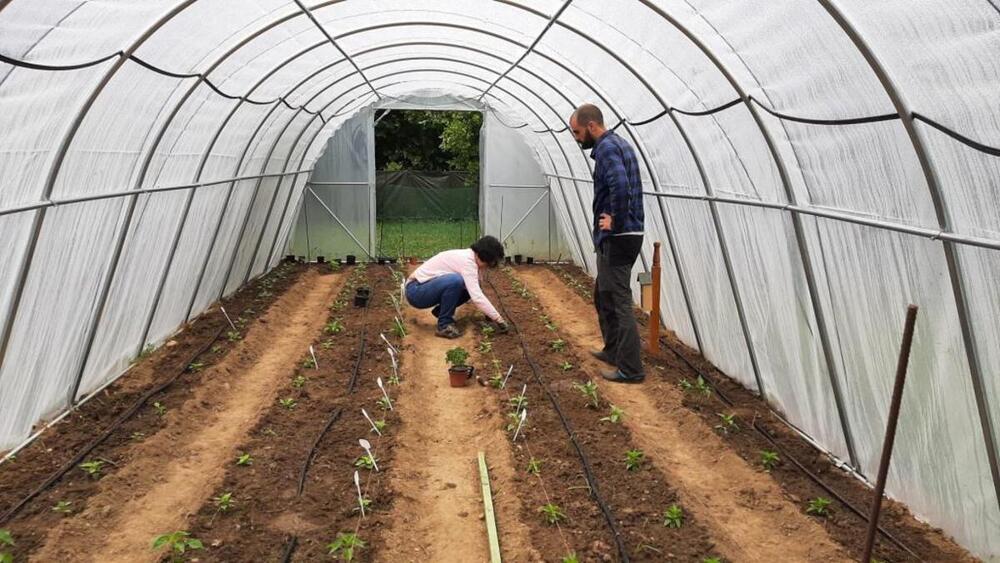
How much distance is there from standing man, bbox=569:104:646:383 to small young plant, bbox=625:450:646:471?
165 centimetres

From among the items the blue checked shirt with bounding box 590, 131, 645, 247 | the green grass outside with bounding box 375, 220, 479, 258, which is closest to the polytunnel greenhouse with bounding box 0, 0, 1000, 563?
the blue checked shirt with bounding box 590, 131, 645, 247

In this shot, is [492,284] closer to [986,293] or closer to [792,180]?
[792,180]

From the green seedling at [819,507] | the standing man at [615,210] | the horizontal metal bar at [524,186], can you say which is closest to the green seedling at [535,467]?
the green seedling at [819,507]

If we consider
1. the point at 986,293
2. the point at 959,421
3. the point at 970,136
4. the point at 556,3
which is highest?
the point at 556,3

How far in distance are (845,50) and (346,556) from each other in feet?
12.4

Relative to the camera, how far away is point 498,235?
16.4m

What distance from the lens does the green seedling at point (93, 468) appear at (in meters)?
5.07

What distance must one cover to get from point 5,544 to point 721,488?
4136 millimetres

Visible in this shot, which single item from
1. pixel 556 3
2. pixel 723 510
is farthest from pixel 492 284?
pixel 723 510

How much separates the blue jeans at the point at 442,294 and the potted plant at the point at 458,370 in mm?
1652

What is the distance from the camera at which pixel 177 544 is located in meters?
3.94

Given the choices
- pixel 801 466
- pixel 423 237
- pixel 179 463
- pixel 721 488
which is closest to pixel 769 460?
pixel 801 466

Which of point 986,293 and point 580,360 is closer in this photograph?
point 986,293

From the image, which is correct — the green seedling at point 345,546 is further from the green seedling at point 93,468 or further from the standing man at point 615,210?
the standing man at point 615,210
